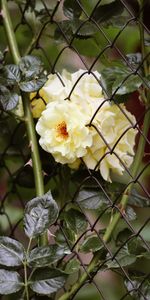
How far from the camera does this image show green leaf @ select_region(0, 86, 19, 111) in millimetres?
867

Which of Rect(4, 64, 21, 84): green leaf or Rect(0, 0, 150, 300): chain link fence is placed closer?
Rect(0, 0, 150, 300): chain link fence

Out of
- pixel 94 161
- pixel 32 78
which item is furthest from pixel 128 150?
pixel 32 78

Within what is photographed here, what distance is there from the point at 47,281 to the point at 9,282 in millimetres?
46

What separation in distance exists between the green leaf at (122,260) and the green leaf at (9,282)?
11cm

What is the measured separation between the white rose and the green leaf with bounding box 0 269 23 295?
0.54 ft

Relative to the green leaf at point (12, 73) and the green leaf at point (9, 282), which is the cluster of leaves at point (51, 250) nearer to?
the green leaf at point (9, 282)

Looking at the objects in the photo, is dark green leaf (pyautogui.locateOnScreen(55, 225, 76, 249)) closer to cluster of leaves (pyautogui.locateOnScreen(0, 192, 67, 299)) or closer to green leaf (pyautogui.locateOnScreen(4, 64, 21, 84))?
cluster of leaves (pyautogui.locateOnScreen(0, 192, 67, 299))

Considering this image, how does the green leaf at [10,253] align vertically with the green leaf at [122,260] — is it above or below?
above

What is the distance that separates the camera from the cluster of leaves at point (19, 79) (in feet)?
2.85

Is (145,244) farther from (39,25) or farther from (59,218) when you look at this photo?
(39,25)

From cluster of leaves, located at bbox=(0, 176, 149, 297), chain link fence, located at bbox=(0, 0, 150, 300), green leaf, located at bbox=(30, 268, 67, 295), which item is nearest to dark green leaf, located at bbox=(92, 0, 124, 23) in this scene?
chain link fence, located at bbox=(0, 0, 150, 300)

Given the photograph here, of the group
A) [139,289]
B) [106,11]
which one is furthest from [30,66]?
[139,289]

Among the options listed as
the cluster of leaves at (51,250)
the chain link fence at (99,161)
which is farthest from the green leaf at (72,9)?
the cluster of leaves at (51,250)

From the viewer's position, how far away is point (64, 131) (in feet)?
2.72
